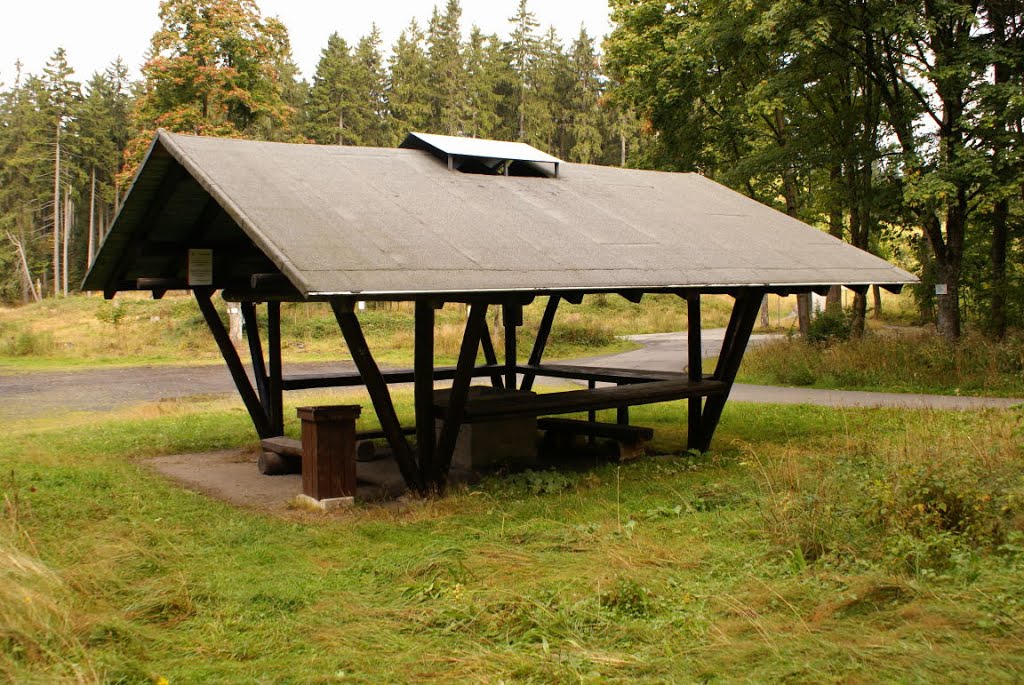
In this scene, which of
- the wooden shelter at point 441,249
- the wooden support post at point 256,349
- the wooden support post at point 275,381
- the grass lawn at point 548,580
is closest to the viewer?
the grass lawn at point 548,580

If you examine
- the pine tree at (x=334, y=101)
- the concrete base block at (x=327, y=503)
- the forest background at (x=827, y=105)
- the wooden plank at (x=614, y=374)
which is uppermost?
the pine tree at (x=334, y=101)

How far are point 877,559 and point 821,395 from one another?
11.3 metres

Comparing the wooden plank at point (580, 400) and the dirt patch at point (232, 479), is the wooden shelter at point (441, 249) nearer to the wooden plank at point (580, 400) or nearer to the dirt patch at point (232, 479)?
the wooden plank at point (580, 400)

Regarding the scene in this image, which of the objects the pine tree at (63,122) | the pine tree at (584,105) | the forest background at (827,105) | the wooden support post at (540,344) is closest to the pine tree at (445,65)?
the pine tree at (584,105)

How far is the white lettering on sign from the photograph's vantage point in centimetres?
1056

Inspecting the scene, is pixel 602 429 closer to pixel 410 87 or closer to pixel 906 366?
pixel 906 366

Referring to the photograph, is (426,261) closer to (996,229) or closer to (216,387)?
(216,387)

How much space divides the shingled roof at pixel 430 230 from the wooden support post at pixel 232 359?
34 cm

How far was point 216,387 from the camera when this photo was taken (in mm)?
20672

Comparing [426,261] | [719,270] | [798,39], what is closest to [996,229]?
[798,39]

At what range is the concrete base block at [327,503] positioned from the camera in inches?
324

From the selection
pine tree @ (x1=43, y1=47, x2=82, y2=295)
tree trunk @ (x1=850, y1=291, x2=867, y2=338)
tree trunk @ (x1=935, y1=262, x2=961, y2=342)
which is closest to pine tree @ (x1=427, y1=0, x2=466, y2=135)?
pine tree @ (x1=43, y1=47, x2=82, y2=295)

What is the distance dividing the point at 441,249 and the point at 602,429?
3955mm

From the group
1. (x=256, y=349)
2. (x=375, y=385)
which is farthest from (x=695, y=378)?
(x=256, y=349)
